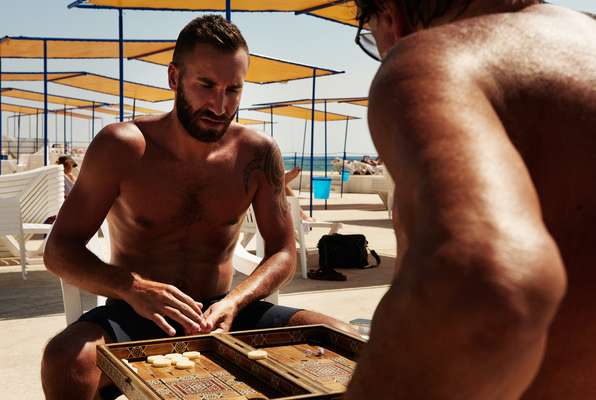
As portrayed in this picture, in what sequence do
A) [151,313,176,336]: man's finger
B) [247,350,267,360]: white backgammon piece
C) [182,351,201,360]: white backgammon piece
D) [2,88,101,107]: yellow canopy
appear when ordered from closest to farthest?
[247,350,267,360]: white backgammon piece
[182,351,201,360]: white backgammon piece
[151,313,176,336]: man's finger
[2,88,101,107]: yellow canopy

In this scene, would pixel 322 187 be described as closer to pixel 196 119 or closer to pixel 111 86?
pixel 111 86

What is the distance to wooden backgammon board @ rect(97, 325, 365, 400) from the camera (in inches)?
54.9

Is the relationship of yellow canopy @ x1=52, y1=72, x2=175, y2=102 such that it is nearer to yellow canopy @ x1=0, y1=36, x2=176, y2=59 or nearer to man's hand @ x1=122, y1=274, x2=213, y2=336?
yellow canopy @ x1=0, y1=36, x2=176, y2=59

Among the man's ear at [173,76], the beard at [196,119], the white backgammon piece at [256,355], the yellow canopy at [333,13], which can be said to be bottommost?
the white backgammon piece at [256,355]

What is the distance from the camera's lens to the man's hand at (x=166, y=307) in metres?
2.16

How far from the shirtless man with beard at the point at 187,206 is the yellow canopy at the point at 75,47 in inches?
281

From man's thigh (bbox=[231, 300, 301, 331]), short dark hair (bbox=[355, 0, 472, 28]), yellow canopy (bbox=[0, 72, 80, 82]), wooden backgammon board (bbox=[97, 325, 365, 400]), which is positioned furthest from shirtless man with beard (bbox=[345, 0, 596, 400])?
yellow canopy (bbox=[0, 72, 80, 82])

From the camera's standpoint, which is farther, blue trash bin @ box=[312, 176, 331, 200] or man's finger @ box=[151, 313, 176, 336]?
blue trash bin @ box=[312, 176, 331, 200]

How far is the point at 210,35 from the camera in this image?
2.66m

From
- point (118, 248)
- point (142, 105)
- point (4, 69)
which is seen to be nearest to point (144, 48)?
point (4, 69)

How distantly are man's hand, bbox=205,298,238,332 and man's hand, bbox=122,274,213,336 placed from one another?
0.04m

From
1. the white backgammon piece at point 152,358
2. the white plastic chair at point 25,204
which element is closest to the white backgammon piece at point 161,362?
the white backgammon piece at point 152,358

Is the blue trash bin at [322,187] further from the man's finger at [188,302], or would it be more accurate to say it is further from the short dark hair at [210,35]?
the man's finger at [188,302]

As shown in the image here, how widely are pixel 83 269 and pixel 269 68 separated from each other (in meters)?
8.47
